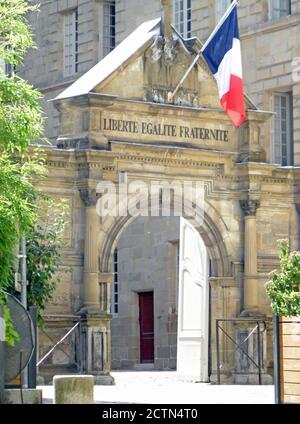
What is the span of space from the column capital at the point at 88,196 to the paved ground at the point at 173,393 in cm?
379

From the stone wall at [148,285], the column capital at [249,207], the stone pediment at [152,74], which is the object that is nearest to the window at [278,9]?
the stone pediment at [152,74]

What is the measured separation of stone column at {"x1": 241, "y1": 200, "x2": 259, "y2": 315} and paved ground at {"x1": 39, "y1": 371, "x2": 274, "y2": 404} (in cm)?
201

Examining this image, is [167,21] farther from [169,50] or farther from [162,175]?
[162,175]

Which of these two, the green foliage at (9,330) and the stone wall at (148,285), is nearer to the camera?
the green foliage at (9,330)

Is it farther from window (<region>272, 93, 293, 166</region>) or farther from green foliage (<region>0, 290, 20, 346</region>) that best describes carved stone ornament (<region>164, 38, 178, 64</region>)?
green foliage (<region>0, 290, 20, 346</region>)

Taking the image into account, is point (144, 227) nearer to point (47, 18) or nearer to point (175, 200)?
point (47, 18)

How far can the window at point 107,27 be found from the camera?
43406 mm

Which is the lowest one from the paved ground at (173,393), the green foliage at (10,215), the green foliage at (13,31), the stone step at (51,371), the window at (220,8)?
the paved ground at (173,393)

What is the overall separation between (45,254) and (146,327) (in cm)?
1549

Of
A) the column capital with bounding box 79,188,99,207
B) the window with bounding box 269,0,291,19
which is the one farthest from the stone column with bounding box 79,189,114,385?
the window with bounding box 269,0,291,19

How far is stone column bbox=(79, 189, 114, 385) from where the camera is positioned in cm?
3098

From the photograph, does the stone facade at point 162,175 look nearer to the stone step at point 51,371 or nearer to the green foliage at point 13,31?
the stone step at point 51,371

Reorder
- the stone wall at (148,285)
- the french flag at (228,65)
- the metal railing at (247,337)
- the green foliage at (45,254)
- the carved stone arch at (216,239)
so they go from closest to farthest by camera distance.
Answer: the green foliage at (45,254), the french flag at (228,65), the metal railing at (247,337), the carved stone arch at (216,239), the stone wall at (148,285)
